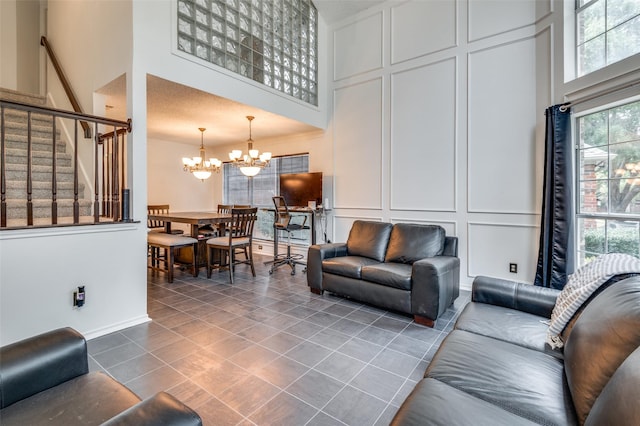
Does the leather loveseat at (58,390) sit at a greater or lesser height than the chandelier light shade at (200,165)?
lesser

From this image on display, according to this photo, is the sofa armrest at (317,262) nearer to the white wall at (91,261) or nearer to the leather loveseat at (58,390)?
the white wall at (91,261)

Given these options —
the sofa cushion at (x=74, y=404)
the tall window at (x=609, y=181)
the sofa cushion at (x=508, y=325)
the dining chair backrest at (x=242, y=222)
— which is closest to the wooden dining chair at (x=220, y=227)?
the dining chair backrest at (x=242, y=222)

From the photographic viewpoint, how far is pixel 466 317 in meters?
1.91

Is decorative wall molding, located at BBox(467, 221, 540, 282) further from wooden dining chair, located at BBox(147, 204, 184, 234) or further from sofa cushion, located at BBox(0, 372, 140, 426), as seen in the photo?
wooden dining chair, located at BBox(147, 204, 184, 234)

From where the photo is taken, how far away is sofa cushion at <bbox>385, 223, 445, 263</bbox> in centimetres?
339

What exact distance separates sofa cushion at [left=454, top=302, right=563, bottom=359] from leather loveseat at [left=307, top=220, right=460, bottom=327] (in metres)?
0.74

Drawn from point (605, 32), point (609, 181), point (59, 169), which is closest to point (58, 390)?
point (59, 169)

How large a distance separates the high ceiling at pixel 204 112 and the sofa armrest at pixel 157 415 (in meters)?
3.23

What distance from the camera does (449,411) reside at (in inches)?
40.1

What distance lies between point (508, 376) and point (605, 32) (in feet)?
11.1

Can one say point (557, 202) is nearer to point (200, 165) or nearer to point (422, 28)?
point (422, 28)

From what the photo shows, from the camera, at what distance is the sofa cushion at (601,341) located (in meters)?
1.01

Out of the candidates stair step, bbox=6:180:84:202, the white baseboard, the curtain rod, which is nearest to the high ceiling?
stair step, bbox=6:180:84:202

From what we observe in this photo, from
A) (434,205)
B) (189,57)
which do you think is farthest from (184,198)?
(434,205)
